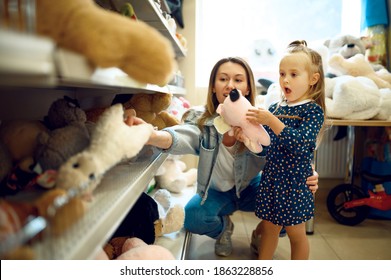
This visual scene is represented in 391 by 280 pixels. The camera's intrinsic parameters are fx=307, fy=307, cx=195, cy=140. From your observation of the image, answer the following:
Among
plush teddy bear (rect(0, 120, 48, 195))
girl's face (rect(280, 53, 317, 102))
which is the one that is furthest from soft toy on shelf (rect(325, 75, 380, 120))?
plush teddy bear (rect(0, 120, 48, 195))

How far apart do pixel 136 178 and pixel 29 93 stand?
0.48 m

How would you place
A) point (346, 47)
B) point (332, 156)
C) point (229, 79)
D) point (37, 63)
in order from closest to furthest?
point (37, 63)
point (229, 79)
point (346, 47)
point (332, 156)

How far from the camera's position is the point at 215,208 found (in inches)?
56.9

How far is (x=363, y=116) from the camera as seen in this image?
1.84 metres

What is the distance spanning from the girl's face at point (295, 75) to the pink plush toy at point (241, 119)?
18 centimetres

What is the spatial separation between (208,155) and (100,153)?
80 centimetres

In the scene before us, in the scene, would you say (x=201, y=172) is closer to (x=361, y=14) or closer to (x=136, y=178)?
(x=136, y=178)

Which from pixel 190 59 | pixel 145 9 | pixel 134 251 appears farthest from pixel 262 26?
pixel 134 251

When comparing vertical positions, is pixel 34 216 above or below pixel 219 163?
above

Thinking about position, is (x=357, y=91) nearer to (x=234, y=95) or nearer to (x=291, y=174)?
(x=291, y=174)

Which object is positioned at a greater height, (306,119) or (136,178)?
(306,119)

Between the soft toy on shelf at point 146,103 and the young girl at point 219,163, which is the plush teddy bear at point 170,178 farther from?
the soft toy on shelf at point 146,103

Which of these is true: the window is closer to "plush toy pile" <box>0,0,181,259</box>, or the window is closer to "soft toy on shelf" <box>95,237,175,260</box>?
"soft toy on shelf" <box>95,237,175,260</box>
